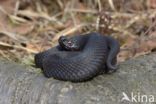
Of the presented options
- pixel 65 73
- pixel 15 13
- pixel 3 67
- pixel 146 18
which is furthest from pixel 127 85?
pixel 15 13

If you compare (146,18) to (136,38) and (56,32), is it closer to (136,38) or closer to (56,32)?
(136,38)

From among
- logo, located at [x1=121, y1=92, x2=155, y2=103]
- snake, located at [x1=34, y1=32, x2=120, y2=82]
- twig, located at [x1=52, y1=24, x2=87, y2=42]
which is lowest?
twig, located at [x1=52, y1=24, x2=87, y2=42]

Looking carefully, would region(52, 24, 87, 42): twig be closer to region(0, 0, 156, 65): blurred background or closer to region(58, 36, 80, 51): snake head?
region(0, 0, 156, 65): blurred background

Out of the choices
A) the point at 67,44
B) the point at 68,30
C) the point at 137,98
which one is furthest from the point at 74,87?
the point at 68,30

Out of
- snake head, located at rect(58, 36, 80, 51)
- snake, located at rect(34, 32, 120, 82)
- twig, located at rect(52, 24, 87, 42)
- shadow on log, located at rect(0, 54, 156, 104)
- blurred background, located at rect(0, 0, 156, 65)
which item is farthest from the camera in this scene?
twig, located at rect(52, 24, 87, 42)

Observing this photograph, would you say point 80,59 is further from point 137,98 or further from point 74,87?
point 137,98

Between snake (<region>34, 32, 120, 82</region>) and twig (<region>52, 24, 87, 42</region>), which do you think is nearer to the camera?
snake (<region>34, 32, 120, 82</region>)

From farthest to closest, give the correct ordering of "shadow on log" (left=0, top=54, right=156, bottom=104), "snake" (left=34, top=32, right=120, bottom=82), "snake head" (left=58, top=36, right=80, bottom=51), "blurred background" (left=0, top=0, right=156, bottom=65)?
1. "blurred background" (left=0, top=0, right=156, bottom=65)
2. "snake head" (left=58, top=36, right=80, bottom=51)
3. "snake" (left=34, top=32, right=120, bottom=82)
4. "shadow on log" (left=0, top=54, right=156, bottom=104)

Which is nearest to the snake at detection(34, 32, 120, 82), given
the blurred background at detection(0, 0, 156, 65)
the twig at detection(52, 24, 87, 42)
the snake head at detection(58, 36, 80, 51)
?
the snake head at detection(58, 36, 80, 51)
